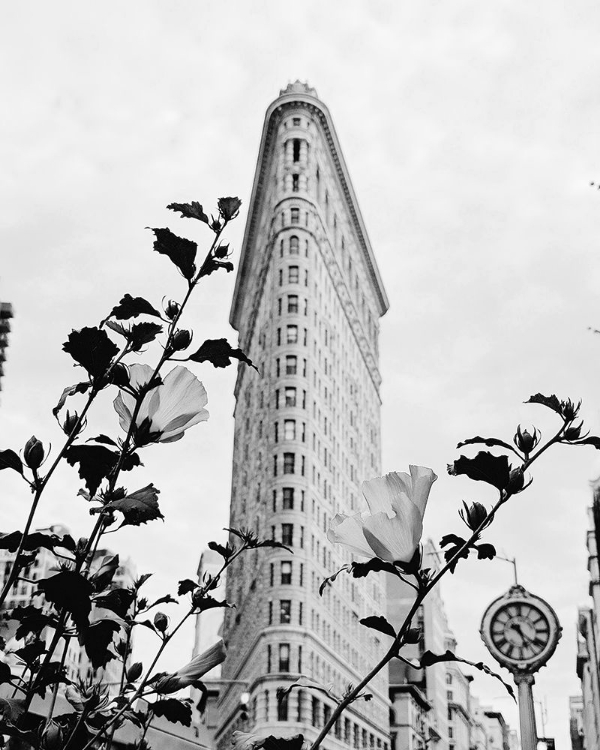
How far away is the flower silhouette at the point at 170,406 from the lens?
70.8 inches

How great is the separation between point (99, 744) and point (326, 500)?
73035 mm

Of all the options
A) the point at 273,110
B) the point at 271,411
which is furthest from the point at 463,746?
the point at 273,110

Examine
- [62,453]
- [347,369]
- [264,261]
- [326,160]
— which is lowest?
[62,453]

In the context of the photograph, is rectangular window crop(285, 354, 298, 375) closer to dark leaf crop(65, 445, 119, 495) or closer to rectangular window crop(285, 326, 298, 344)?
rectangular window crop(285, 326, 298, 344)

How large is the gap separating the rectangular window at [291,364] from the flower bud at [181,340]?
70857 mm

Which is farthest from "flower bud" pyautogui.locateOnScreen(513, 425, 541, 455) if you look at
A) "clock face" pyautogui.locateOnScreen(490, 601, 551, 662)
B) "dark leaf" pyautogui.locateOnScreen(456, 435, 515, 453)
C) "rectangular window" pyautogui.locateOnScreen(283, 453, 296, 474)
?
"rectangular window" pyautogui.locateOnScreen(283, 453, 296, 474)

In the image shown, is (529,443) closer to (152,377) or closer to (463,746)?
(152,377)

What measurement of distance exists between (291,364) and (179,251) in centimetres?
7137

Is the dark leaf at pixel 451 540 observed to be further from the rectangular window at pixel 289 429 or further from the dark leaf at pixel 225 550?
the rectangular window at pixel 289 429

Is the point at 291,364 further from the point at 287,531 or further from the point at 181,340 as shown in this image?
the point at 181,340

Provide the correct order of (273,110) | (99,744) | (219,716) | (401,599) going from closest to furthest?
(99,744) < (273,110) < (219,716) < (401,599)

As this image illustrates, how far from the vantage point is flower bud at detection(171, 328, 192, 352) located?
1.82 m

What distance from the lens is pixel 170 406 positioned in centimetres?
181

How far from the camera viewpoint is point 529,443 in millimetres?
1798
